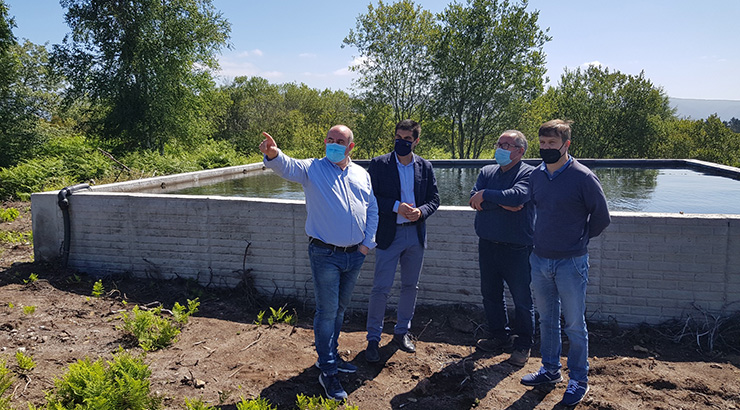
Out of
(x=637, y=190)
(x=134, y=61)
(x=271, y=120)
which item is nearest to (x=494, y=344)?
(x=637, y=190)

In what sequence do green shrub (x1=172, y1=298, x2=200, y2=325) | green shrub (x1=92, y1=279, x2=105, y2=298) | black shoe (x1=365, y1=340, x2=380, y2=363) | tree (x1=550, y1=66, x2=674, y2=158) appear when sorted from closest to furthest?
black shoe (x1=365, y1=340, x2=380, y2=363) < green shrub (x1=172, y1=298, x2=200, y2=325) < green shrub (x1=92, y1=279, x2=105, y2=298) < tree (x1=550, y1=66, x2=674, y2=158)

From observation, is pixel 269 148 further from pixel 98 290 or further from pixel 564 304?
pixel 98 290

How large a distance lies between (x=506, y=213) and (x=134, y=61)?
1769 cm

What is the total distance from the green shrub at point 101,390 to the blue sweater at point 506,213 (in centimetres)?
263

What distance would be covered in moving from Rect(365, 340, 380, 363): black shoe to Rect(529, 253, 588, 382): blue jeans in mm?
1227

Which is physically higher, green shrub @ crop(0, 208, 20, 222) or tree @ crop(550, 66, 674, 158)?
tree @ crop(550, 66, 674, 158)

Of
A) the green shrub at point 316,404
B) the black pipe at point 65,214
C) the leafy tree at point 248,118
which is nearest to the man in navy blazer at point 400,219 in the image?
the green shrub at point 316,404

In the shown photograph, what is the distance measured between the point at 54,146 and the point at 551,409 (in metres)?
18.9

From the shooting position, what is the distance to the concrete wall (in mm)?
4113

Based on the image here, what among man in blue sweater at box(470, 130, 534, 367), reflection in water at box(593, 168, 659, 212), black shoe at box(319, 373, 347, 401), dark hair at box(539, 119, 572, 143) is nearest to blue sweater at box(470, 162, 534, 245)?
man in blue sweater at box(470, 130, 534, 367)

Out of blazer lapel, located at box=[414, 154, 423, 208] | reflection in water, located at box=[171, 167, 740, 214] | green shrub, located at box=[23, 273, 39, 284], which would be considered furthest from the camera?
reflection in water, located at box=[171, 167, 740, 214]

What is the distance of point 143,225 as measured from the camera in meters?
5.49

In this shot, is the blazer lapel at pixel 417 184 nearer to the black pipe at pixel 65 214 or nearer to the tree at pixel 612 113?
the black pipe at pixel 65 214

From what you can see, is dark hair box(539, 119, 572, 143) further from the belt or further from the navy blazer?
the belt
